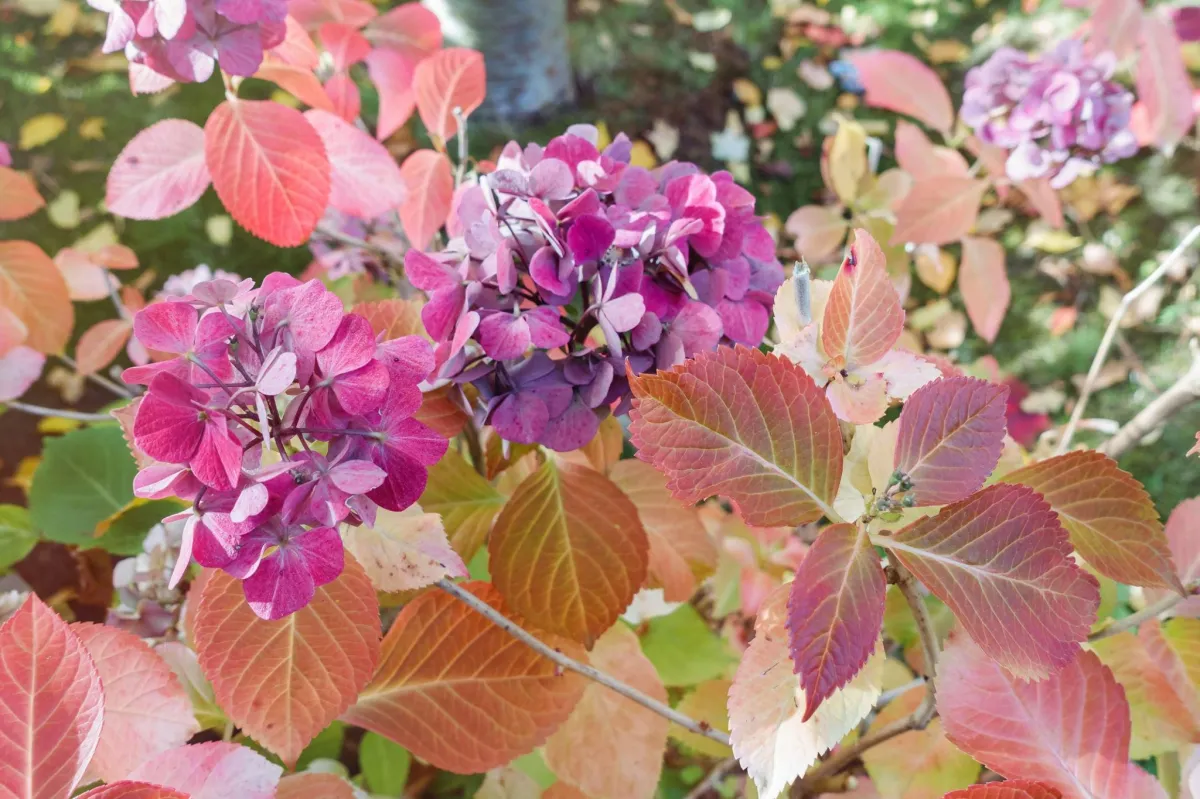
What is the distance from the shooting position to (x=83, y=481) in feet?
2.32

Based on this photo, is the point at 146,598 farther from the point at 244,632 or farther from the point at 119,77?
the point at 119,77

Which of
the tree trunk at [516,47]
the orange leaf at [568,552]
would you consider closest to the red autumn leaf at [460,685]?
the orange leaf at [568,552]

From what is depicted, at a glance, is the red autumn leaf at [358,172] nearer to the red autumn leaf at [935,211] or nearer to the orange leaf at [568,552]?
the orange leaf at [568,552]

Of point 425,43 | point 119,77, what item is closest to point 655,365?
point 425,43

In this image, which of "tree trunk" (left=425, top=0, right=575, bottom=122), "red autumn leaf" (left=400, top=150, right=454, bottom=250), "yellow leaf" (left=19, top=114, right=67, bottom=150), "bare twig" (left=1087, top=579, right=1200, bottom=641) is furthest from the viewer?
"yellow leaf" (left=19, top=114, right=67, bottom=150)

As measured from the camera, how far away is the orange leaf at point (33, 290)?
67cm

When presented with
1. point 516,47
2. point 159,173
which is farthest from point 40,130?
point 159,173

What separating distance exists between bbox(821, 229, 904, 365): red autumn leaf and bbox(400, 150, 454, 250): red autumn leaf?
0.40 meters

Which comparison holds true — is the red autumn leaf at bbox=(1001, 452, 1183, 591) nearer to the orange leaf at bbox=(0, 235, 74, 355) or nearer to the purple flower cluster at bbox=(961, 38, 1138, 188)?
the purple flower cluster at bbox=(961, 38, 1138, 188)

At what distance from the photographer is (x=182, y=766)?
0.39m

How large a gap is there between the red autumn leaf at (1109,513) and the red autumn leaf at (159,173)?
0.63m

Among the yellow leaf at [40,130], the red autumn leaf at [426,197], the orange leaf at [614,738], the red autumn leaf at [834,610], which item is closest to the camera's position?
the red autumn leaf at [834,610]

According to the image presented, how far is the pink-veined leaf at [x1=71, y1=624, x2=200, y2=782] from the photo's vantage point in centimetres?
43

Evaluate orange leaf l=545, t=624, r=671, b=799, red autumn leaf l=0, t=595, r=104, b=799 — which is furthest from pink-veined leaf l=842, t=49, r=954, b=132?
red autumn leaf l=0, t=595, r=104, b=799
